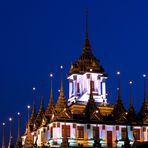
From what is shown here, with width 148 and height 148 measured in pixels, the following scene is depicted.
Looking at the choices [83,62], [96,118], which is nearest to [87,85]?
[83,62]

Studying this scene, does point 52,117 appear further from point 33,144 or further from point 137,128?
point 137,128

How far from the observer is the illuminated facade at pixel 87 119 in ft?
222

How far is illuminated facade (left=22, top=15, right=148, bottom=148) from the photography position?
67.5 metres

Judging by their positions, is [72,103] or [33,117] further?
[33,117]

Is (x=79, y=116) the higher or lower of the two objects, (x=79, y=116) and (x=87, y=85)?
the lower

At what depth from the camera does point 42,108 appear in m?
80.9

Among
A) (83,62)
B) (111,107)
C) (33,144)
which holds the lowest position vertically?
(33,144)

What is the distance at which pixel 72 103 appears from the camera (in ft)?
247

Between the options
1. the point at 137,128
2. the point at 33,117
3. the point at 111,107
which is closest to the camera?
the point at 137,128

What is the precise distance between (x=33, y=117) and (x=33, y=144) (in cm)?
1343

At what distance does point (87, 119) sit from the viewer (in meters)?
69.1

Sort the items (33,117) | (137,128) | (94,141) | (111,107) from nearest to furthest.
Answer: (94,141) → (137,128) → (111,107) → (33,117)

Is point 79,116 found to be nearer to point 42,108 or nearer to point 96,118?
point 96,118

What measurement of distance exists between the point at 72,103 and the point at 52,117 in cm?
770
